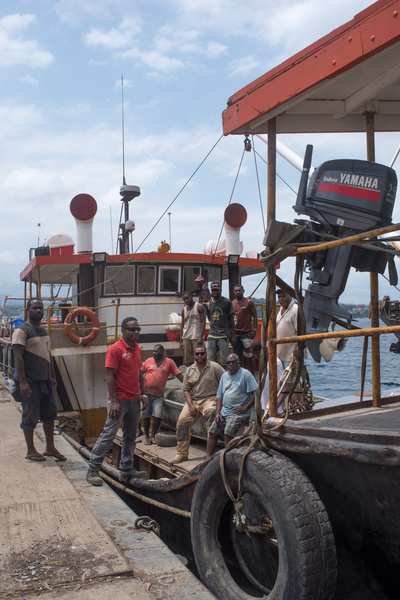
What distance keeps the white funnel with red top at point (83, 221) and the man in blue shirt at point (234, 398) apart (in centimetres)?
778

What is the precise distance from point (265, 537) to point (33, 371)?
344 centimetres

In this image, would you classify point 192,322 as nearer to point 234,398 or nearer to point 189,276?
point 189,276

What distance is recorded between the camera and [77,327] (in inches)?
428

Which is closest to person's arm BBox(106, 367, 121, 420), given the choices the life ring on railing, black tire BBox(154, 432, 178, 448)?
black tire BBox(154, 432, 178, 448)

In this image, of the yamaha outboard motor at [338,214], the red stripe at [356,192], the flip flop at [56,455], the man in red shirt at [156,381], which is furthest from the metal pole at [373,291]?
the man in red shirt at [156,381]

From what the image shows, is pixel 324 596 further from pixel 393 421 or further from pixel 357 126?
pixel 357 126

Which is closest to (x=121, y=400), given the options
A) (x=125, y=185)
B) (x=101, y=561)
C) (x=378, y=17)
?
(x=101, y=561)

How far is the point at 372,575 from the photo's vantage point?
10.6ft

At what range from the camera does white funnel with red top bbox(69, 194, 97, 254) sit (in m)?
13.2

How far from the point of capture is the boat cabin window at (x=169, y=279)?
12.3 meters

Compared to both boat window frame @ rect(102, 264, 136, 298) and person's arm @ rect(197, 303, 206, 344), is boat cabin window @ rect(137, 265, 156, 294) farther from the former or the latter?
person's arm @ rect(197, 303, 206, 344)

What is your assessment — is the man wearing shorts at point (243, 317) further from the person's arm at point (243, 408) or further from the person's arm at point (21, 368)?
the person's arm at point (21, 368)

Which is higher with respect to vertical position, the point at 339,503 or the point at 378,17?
the point at 378,17

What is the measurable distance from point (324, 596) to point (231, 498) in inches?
31.3
